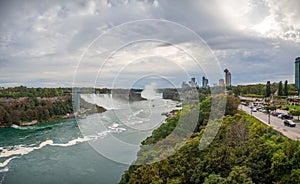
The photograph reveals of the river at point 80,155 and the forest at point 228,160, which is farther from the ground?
the forest at point 228,160

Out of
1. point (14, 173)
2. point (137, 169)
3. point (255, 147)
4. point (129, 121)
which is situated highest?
point (129, 121)

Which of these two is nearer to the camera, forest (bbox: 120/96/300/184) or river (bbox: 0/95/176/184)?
forest (bbox: 120/96/300/184)

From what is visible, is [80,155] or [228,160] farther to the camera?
[80,155]

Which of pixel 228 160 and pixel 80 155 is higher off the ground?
pixel 228 160

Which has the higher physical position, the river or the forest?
the forest

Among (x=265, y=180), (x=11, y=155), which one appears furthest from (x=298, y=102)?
(x=11, y=155)

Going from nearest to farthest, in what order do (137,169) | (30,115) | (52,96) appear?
(137,169) < (30,115) < (52,96)

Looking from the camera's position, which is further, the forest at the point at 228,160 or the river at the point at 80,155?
the river at the point at 80,155

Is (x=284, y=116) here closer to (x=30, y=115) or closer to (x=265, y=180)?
(x=265, y=180)
